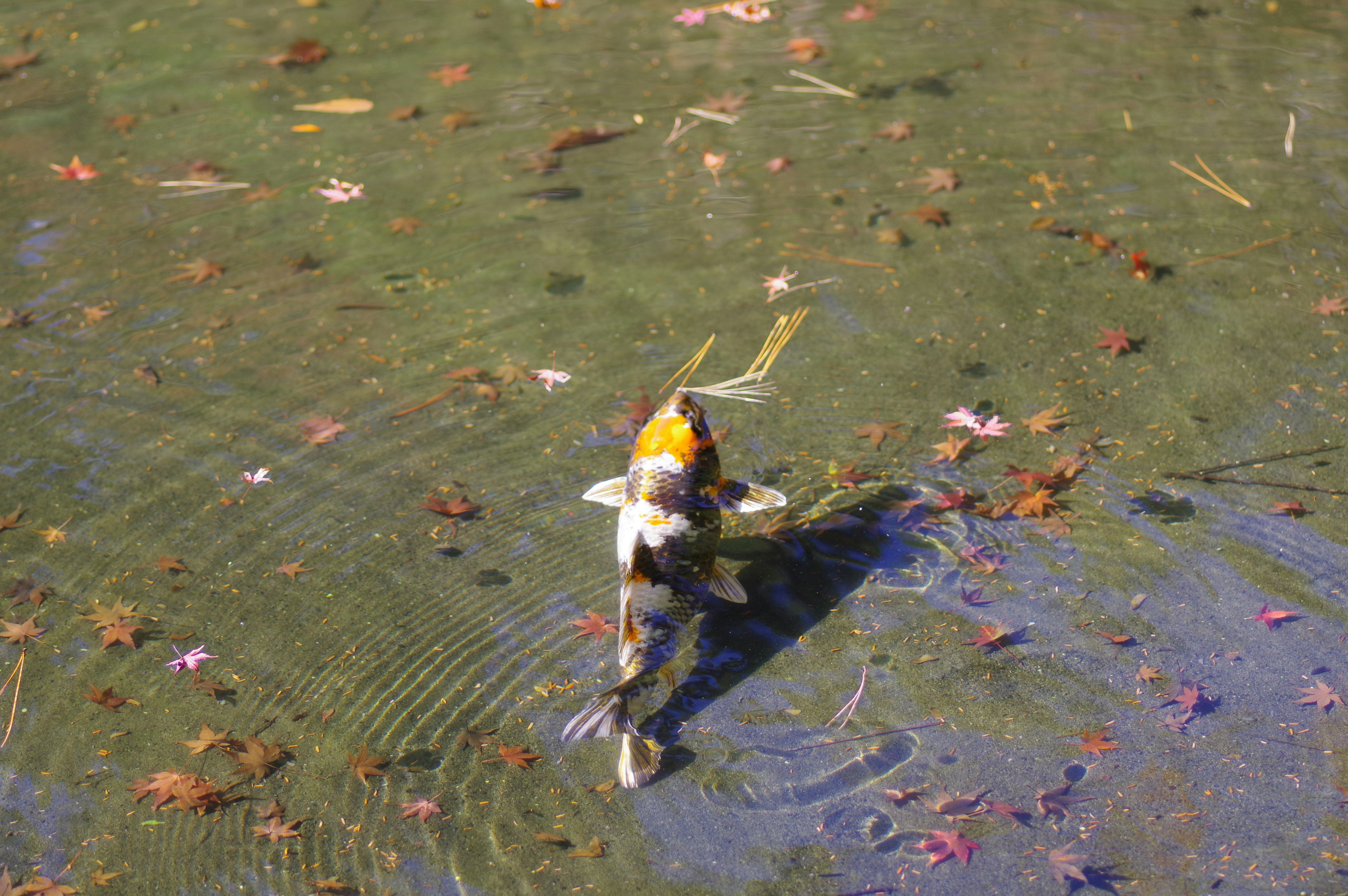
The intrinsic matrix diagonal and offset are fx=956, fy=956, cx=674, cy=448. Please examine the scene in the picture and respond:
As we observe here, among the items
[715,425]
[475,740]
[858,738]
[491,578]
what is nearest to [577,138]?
[715,425]

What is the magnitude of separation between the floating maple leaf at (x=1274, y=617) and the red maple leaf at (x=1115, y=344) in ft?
5.40

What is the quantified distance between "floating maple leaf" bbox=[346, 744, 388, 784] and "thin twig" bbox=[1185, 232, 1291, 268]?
197 inches

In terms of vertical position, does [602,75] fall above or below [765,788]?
above

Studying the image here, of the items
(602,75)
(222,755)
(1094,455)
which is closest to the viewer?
(222,755)

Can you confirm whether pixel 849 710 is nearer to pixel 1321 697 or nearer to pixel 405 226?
pixel 1321 697

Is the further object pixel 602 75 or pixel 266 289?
pixel 602 75

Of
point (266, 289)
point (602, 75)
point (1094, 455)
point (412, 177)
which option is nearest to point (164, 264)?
point (266, 289)

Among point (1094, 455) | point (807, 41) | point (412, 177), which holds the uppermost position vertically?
point (807, 41)

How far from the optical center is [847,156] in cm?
659

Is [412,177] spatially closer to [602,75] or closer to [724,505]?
[602,75]

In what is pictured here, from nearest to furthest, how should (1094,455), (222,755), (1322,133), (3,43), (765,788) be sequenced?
(765,788)
(222,755)
(1094,455)
(1322,133)
(3,43)

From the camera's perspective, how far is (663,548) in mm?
3572

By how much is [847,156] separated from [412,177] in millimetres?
3026

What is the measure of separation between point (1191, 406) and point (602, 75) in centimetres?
513
